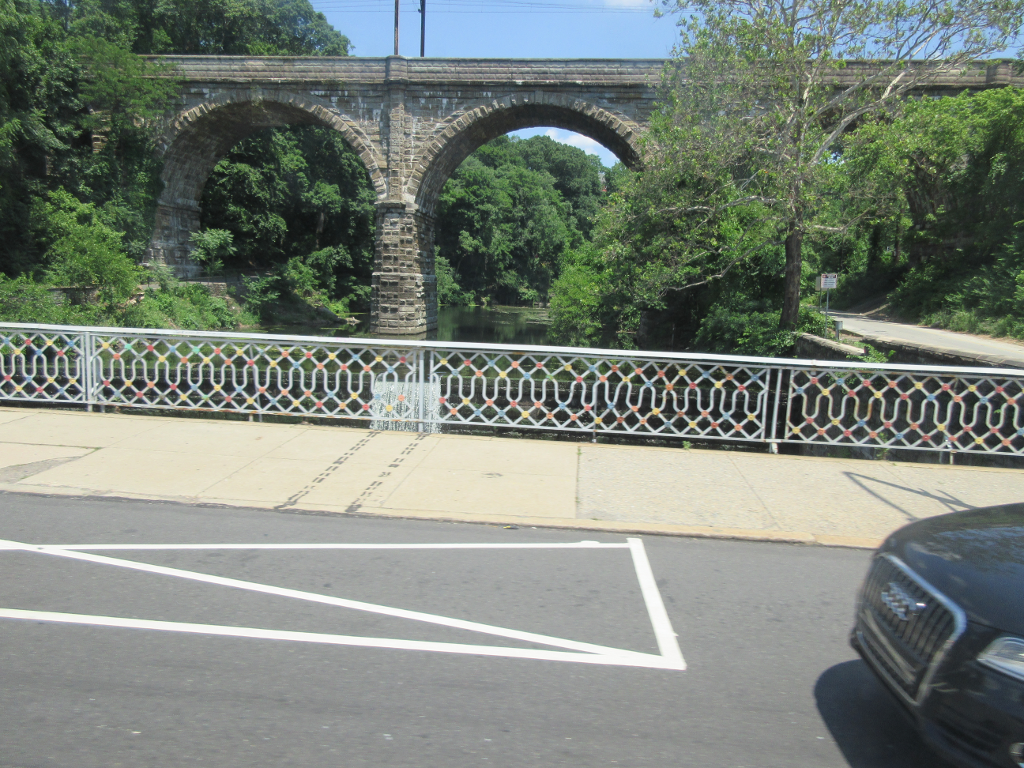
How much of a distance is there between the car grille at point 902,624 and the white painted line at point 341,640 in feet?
3.10

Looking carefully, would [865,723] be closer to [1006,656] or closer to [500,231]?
[1006,656]

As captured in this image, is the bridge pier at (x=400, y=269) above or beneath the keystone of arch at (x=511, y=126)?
beneath

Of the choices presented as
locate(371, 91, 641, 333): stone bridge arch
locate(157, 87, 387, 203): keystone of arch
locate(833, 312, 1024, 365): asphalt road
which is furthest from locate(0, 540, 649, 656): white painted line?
locate(157, 87, 387, 203): keystone of arch

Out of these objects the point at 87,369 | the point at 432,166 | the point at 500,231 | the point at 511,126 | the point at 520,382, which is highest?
the point at 511,126

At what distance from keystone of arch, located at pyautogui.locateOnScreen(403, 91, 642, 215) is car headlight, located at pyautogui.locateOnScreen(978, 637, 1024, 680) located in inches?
1112

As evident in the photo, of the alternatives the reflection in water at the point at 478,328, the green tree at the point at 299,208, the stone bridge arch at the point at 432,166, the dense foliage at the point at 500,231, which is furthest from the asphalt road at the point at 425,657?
the dense foliage at the point at 500,231

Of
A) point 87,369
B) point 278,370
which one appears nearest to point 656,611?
point 278,370

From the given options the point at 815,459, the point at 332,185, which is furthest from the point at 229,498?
the point at 332,185

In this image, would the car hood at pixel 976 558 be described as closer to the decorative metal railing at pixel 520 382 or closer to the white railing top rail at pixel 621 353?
the white railing top rail at pixel 621 353

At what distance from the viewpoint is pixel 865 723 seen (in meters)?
3.12

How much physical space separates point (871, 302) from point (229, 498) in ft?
102

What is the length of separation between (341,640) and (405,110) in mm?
30960

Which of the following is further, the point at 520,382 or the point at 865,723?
the point at 520,382

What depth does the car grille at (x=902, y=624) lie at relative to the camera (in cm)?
257
